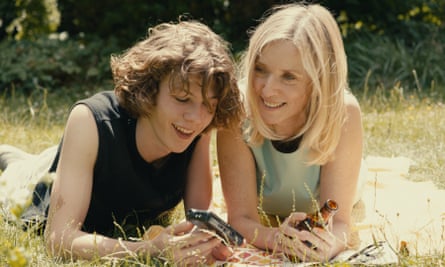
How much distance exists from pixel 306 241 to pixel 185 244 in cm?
64

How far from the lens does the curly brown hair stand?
3449 mm

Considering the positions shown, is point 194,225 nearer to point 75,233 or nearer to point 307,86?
point 75,233

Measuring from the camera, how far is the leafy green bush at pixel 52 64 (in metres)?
8.27

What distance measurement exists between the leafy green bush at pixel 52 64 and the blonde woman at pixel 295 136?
4616 millimetres

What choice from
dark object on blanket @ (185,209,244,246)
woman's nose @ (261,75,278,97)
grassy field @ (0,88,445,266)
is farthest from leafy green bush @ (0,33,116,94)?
dark object on blanket @ (185,209,244,246)

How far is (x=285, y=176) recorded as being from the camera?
13.8ft

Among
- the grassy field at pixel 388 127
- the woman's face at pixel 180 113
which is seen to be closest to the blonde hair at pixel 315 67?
the woman's face at pixel 180 113

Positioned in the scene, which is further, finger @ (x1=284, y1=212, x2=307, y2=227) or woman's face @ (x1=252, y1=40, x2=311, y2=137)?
woman's face @ (x1=252, y1=40, x2=311, y2=137)

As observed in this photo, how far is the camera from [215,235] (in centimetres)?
323

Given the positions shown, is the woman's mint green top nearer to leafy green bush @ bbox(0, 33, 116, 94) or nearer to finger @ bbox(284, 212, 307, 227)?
finger @ bbox(284, 212, 307, 227)

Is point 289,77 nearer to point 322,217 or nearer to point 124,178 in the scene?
point 322,217

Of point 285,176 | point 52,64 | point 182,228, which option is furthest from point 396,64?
point 182,228

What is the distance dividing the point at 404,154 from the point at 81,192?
3245 mm

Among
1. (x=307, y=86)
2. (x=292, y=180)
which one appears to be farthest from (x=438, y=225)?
(x=307, y=86)
